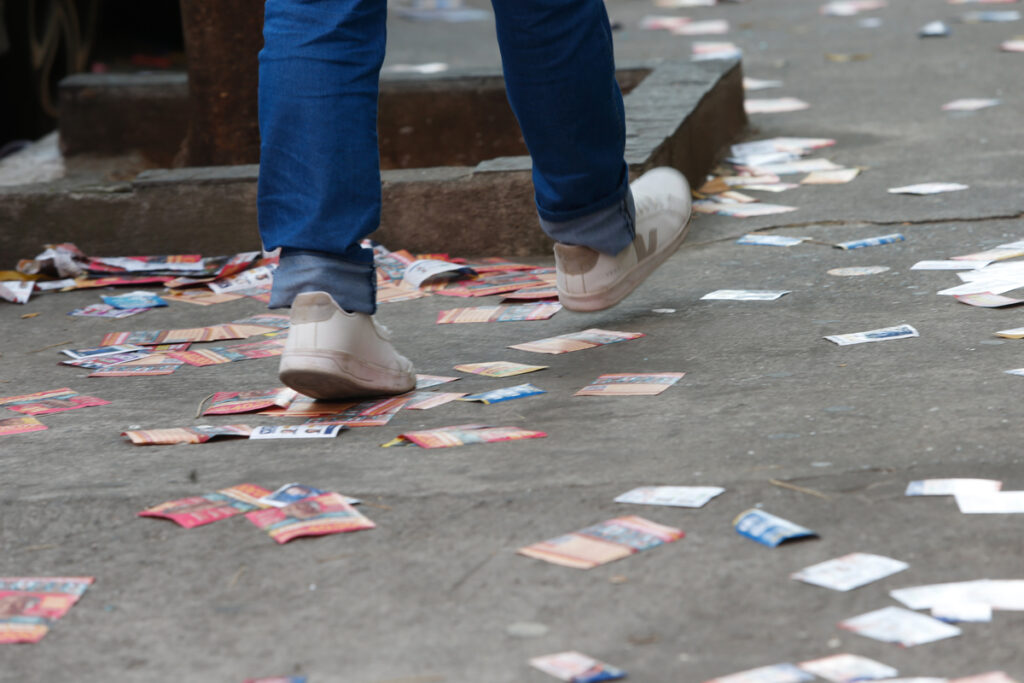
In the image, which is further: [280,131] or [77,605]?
[280,131]

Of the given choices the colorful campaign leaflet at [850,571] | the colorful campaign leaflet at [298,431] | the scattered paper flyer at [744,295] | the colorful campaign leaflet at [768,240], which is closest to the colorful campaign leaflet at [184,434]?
the colorful campaign leaflet at [298,431]

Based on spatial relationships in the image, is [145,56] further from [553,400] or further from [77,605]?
[77,605]

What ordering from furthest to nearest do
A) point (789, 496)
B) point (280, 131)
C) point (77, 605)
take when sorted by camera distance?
point (280, 131) < point (789, 496) < point (77, 605)

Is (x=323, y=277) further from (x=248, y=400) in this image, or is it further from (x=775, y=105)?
(x=775, y=105)

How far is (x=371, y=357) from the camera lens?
219 cm

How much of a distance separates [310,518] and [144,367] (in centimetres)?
105

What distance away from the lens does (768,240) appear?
3254 mm

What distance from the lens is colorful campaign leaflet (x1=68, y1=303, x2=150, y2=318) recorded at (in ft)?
10.2

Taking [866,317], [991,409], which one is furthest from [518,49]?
[991,409]

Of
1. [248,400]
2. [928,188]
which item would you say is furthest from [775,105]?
[248,400]

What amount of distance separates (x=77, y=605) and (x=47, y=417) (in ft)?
2.77

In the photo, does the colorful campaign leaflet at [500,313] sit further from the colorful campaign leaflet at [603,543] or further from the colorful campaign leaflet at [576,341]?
the colorful campaign leaflet at [603,543]

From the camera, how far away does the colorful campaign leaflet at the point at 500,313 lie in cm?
280

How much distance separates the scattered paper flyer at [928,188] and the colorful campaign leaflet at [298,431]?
205 centimetres
